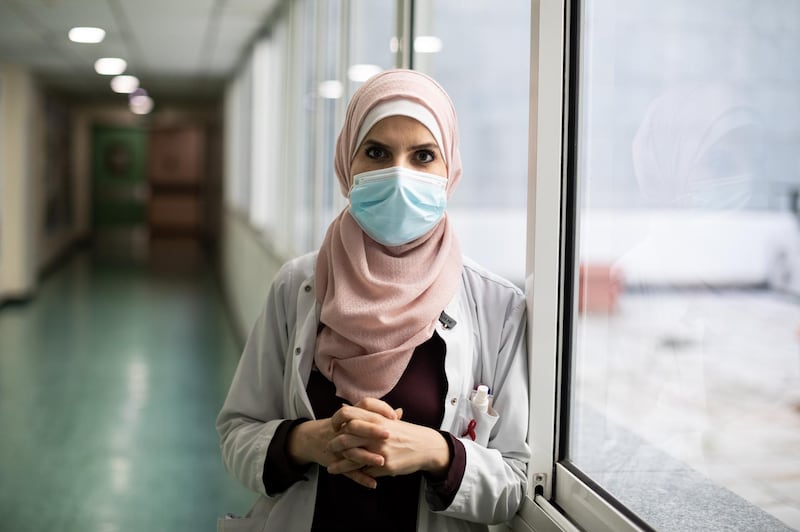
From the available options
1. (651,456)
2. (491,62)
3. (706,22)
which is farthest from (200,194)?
(651,456)

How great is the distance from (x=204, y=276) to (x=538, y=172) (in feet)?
39.0

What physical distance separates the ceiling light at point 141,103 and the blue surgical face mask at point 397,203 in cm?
1391

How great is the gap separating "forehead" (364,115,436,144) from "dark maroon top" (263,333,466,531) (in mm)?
393

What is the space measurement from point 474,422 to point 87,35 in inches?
297

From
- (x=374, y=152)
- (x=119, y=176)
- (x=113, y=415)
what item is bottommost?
(x=113, y=415)

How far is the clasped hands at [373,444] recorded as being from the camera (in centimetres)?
144

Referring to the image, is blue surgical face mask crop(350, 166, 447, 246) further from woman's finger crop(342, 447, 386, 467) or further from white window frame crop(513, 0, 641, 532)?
woman's finger crop(342, 447, 386, 467)

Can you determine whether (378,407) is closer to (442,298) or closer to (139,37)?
(442,298)

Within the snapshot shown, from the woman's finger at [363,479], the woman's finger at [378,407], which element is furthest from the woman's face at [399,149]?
the woman's finger at [363,479]

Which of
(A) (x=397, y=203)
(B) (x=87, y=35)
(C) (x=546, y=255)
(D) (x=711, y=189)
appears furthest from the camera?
(B) (x=87, y=35)

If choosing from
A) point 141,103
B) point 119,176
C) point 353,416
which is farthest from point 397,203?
point 119,176

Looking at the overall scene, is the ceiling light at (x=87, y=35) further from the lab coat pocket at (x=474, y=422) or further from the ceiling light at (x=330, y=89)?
the lab coat pocket at (x=474, y=422)

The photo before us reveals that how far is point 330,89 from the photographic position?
448 cm

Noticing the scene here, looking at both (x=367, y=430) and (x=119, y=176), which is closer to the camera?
(x=367, y=430)
